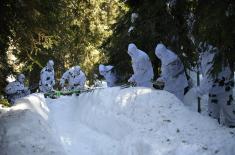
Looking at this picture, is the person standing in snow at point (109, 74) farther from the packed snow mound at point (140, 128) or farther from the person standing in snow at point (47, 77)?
the packed snow mound at point (140, 128)

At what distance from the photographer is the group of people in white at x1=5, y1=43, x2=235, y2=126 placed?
10.4m

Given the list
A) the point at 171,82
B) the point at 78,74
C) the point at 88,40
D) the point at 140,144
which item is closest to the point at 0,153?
the point at 140,144

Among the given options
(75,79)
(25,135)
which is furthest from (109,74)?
(25,135)

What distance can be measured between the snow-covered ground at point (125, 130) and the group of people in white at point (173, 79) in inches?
40.2

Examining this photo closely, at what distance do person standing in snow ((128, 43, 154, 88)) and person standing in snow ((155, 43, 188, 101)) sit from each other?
93 cm

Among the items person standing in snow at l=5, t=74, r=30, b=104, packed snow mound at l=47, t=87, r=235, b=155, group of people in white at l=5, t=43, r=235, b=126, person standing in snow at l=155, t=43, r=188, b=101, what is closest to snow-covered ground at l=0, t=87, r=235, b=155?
packed snow mound at l=47, t=87, r=235, b=155

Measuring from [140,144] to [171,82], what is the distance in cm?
491

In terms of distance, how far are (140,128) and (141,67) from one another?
15.7 feet

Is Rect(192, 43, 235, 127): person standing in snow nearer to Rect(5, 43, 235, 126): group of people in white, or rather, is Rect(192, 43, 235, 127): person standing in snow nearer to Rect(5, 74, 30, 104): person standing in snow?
Rect(5, 43, 235, 126): group of people in white

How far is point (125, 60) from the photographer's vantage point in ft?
61.2

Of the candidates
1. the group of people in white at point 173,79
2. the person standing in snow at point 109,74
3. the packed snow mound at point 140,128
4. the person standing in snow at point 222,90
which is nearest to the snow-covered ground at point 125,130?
the packed snow mound at point 140,128

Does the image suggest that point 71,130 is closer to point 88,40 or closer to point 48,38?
point 48,38

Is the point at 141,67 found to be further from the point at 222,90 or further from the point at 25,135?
the point at 25,135

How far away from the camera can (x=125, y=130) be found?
430 inches
